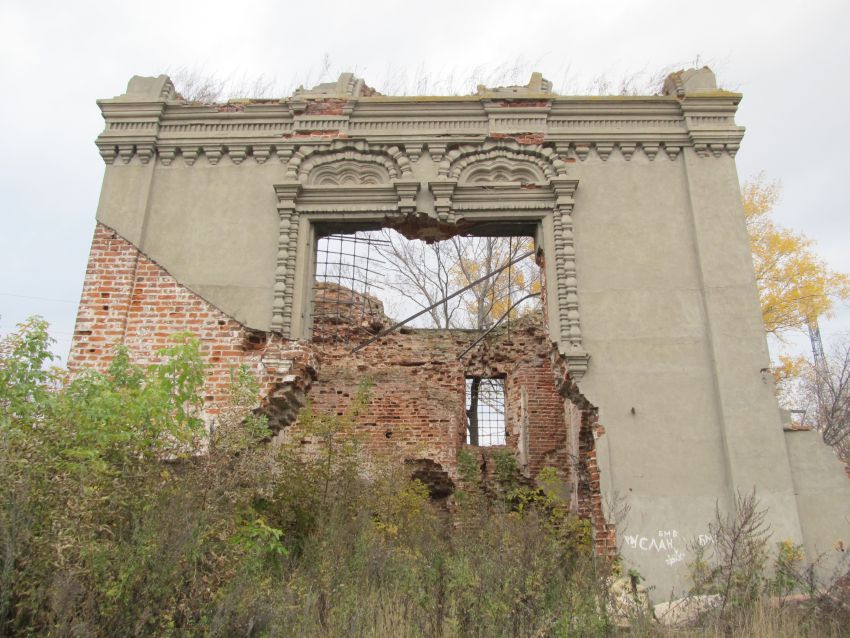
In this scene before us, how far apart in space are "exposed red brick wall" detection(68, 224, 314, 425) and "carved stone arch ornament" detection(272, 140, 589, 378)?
0.54 m

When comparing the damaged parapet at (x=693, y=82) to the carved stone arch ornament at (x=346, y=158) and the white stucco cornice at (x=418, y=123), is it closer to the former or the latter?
the white stucco cornice at (x=418, y=123)

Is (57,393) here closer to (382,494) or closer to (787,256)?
(382,494)

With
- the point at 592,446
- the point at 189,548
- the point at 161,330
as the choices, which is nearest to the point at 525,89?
the point at 592,446

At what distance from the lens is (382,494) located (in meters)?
8.57

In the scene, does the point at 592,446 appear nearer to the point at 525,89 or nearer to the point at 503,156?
the point at 503,156

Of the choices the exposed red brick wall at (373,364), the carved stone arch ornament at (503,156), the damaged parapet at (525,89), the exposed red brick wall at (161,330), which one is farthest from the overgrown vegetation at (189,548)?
the damaged parapet at (525,89)

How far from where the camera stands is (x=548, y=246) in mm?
7945

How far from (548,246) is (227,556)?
15.4 ft

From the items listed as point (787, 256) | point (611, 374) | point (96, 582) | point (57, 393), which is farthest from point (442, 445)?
point (787, 256)

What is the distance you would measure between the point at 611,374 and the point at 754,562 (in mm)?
2163

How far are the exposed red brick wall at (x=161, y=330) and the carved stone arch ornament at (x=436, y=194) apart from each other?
0.54 m

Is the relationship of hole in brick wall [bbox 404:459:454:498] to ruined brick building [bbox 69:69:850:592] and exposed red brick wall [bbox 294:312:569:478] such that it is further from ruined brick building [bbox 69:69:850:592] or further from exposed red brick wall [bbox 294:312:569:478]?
ruined brick building [bbox 69:69:850:592]

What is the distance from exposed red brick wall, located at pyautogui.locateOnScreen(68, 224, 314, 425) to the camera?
24.3ft

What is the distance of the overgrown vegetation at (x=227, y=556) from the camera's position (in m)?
4.44
